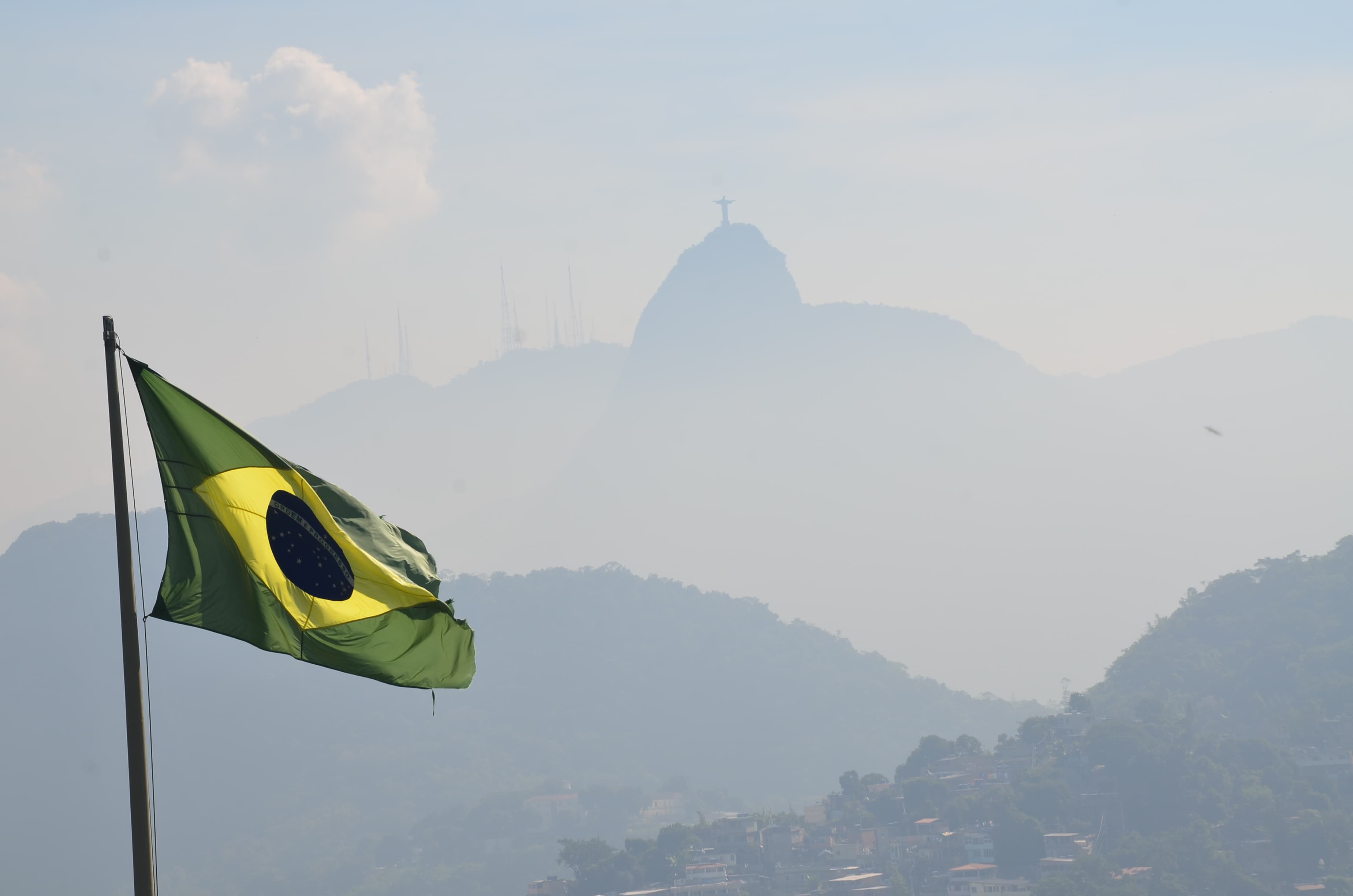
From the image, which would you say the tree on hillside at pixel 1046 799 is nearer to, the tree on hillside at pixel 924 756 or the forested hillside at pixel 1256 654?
the forested hillside at pixel 1256 654

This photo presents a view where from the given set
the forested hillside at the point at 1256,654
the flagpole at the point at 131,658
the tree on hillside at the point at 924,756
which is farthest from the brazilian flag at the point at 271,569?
the tree on hillside at the point at 924,756

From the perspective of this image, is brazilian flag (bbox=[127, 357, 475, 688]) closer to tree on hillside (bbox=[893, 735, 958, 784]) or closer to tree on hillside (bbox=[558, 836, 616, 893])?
tree on hillside (bbox=[558, 836, 616, 893])

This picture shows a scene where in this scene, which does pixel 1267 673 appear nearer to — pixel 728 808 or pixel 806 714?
pixel 728 808

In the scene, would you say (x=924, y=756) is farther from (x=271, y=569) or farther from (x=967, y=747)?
(x=271, y=569)

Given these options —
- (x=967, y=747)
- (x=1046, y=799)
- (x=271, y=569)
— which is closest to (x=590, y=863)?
(x=1046, y=799)

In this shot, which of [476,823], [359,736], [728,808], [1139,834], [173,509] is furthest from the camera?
[359,736]

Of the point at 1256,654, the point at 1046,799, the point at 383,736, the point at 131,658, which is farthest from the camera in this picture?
the point at 383,736

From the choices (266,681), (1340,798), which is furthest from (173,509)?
(266,681)
